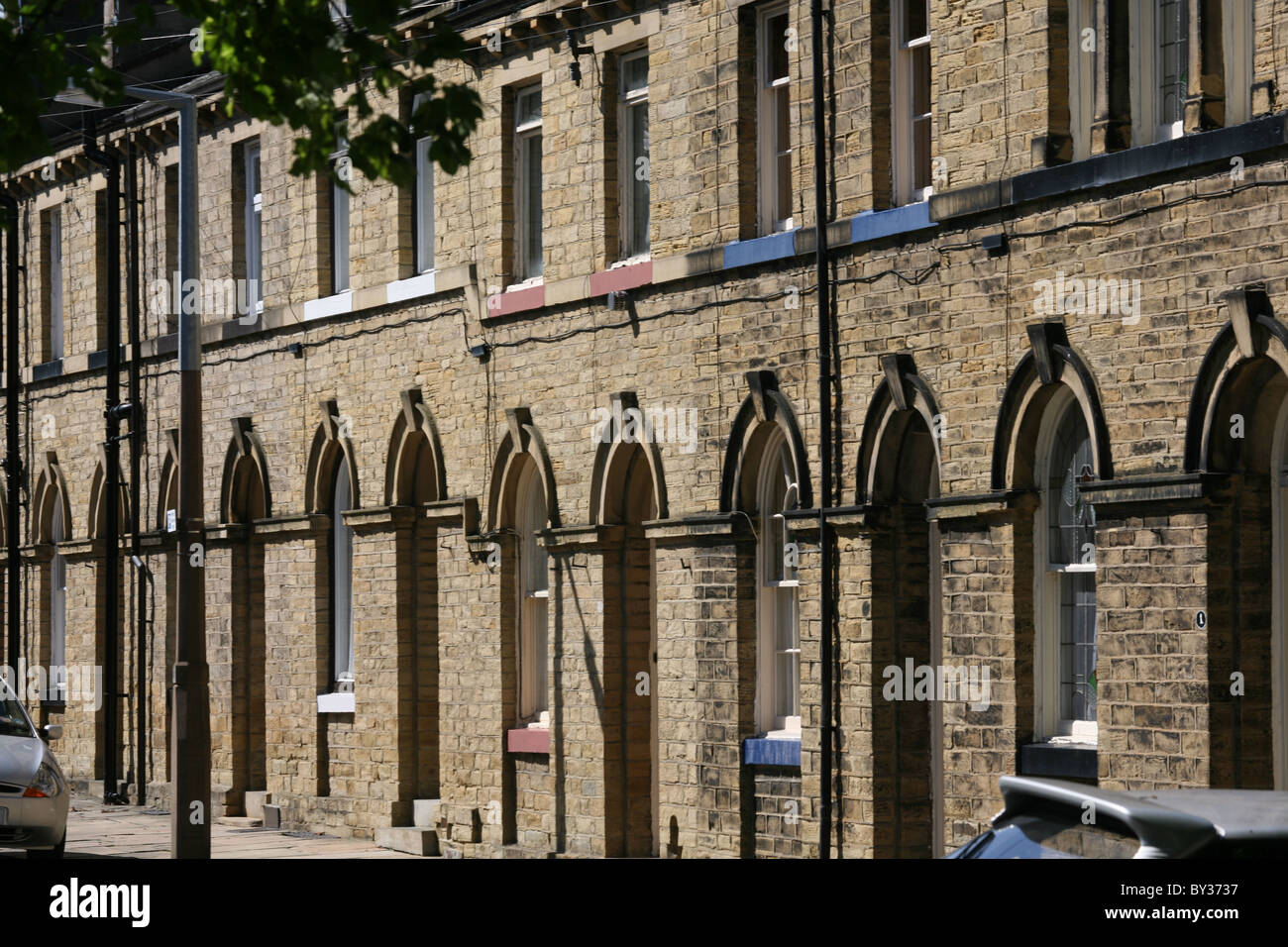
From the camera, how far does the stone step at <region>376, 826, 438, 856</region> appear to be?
75.4 feet

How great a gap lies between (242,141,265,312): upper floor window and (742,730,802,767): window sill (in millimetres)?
10861

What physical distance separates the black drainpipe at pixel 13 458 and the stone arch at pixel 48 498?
34cm

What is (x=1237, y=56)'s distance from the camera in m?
14.2

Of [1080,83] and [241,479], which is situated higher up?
[1080,83]

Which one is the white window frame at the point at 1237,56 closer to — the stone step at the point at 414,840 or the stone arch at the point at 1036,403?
the stone arch at the point at 1036,403

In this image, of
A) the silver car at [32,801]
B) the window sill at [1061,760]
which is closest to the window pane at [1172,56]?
the window sill at [1061,760]

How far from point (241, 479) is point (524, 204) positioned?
6798mm

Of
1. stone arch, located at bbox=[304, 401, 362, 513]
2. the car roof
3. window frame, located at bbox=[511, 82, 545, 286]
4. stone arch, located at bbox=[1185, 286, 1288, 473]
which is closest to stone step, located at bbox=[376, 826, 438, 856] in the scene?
stone arch, located at bbox=[304, 401, 362, 513]

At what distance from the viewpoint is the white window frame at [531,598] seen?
2231 cm

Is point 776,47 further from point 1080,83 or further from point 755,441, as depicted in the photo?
point 1080,83

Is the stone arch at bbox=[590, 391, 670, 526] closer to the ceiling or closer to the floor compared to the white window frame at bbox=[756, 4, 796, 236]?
closer to the floor

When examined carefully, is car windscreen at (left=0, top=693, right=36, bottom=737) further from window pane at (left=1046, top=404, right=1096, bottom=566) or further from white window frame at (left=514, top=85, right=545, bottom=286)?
window pane at (left=1046, top=404, right=1096, bottom=566)

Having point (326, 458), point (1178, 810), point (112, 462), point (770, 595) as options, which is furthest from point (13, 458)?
point (1178, 810)

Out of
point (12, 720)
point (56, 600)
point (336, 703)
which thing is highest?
point (56, 600)
